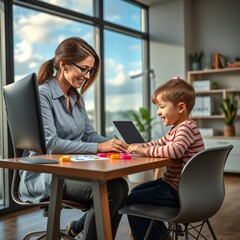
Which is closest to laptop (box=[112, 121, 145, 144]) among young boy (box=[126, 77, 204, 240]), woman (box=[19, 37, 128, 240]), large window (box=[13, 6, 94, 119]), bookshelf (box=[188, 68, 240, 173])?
woman (box=[19, 37, 128, 240])

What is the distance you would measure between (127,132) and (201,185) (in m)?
0.63

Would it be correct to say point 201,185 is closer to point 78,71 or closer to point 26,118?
point 26,118

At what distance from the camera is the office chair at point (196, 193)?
4.80 feet

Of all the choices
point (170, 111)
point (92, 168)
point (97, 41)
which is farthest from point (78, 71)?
point (97, 41)

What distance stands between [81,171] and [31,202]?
2.18ft

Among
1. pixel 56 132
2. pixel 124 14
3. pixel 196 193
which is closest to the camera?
pixel 196 193

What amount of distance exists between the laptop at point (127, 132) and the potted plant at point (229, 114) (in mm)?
3572

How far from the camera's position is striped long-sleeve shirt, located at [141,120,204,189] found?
1574 millimetres

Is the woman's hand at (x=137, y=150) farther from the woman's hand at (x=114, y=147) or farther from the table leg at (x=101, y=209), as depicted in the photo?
the table leg at (x=101, y=209)

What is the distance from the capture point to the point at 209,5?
585 centimetres

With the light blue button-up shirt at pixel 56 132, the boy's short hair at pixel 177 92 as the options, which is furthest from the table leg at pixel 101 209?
the boy's short hair at pixel 177 92

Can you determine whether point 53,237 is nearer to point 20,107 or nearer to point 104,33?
point 20,107

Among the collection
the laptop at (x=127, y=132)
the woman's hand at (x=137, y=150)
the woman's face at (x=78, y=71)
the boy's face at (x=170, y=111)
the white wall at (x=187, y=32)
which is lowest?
the woman's hand at (x=137, y=150)

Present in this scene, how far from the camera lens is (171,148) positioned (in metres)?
1.57
